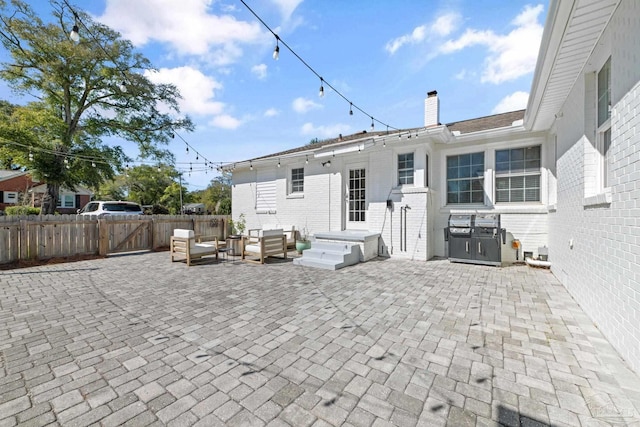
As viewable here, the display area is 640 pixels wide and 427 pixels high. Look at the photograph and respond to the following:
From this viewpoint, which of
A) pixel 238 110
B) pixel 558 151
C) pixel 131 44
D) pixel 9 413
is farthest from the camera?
pixel 131 44

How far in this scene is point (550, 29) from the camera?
11.3ft

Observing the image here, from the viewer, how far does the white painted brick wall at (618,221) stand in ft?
8.08

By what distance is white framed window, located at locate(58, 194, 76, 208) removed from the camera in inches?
1147

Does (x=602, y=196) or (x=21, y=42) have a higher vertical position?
(x=21, y=42)

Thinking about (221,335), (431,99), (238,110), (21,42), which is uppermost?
(21,42)

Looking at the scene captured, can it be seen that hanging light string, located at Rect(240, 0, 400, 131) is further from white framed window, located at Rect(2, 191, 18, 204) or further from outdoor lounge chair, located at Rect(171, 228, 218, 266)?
white framed window, located at Rect(2, 191, 18, 204)

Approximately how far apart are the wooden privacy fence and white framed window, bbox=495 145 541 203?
12104mm

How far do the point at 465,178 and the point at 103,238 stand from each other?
40.7 feet

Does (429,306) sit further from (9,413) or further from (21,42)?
(21,42)

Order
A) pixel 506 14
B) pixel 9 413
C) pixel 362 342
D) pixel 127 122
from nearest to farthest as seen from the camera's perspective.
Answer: pixel 9 413
pixel 362 342
pixel 506 14
pixel 127 122

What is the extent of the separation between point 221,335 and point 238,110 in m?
8.17

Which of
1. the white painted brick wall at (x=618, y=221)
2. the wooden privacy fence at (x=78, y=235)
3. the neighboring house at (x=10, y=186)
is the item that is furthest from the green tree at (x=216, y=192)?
the white painted brick wall at (x=618, y=221)

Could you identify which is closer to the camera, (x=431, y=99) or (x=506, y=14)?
(x=506, y=14)

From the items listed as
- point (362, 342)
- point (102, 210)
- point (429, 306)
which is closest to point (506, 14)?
point (429, 306)
